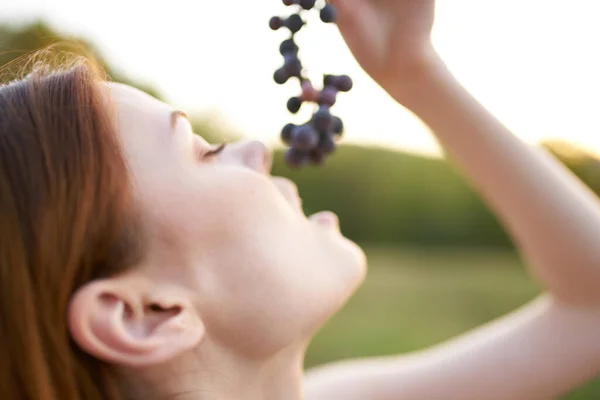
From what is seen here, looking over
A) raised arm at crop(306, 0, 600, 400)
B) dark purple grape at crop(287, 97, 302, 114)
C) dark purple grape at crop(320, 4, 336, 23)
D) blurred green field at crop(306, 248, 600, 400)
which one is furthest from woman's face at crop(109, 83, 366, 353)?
blurred green field at crop(306, 248, 600, 400)

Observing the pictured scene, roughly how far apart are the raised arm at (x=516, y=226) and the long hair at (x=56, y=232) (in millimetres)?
422

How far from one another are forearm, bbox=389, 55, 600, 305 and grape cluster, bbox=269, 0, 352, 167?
0.90ft

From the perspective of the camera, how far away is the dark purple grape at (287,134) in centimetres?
95

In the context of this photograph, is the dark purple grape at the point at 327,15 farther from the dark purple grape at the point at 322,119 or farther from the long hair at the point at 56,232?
the long hair at the point at 56,232

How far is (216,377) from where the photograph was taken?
97 centimetres

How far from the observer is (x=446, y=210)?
773 centimetres

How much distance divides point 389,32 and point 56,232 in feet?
1.81

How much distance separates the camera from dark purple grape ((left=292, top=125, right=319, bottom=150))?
0.91 meters

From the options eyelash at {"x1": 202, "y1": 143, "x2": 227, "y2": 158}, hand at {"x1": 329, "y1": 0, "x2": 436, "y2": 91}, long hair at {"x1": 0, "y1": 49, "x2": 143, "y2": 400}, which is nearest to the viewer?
long hair at {"x1": 0, "y1": 49, "x2": 143, "y2": 400}

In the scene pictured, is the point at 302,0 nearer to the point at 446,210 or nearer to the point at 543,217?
the point at 543,217

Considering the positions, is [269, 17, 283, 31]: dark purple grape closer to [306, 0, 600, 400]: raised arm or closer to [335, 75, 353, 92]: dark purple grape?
[335, 75, 353, 92]: dark purple grape

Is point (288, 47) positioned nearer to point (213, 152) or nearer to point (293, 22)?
point (293, 22)

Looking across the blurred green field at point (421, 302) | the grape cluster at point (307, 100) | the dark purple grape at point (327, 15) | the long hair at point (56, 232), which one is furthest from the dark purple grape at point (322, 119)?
the blurred green field at point (421, 302)

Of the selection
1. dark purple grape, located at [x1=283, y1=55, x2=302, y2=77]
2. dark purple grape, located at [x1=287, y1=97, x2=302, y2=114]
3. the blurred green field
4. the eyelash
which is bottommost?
the blurred green field
